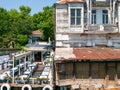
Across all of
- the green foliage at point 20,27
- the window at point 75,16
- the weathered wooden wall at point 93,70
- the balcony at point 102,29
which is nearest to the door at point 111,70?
the weathered wooden wall at point 93,70

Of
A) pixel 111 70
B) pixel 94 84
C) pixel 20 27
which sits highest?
pixel 20 27

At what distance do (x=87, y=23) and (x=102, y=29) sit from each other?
1.44 meters

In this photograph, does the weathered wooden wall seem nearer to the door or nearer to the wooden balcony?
the door

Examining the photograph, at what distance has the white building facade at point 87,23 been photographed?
27797 millimetres

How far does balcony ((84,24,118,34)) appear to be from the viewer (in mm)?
27719

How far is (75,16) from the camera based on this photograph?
1097 inches

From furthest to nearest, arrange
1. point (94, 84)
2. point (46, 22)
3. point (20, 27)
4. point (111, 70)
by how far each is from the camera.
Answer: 1. point (20, 27)
2. point (46, 22)
3. point (111, 70)
4. point (94, 84)

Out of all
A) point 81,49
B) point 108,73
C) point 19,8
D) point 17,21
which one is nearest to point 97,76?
point 108,73

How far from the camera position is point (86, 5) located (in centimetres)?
2844

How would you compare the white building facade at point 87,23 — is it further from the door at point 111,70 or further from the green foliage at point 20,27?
the green foliage at point 20,27

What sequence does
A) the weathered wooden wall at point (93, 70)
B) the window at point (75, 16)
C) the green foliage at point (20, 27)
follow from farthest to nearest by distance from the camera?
the green foliage at point (20, 27), the window at point (75, 16), the weathered wooden wall at point (93, 70)

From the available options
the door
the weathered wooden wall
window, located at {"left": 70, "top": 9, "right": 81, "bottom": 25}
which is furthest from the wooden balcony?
window, located at {"left": 70, "top": 9, "right": 81, "bottom": 25}

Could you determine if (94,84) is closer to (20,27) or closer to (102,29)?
(102,29)

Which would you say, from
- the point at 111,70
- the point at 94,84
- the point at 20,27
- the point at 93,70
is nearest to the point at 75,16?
the point at 93,70
